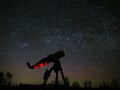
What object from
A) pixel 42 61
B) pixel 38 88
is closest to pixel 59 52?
pixel 42 61

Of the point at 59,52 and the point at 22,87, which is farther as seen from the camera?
the point at 59,52

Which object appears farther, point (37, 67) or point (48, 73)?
point (37, 67)

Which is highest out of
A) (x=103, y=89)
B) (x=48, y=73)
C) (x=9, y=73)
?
(x=48, y=73)

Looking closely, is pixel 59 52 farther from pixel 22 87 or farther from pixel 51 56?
pixel 22 87

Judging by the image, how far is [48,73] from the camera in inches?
482

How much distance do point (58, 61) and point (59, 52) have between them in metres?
0.94

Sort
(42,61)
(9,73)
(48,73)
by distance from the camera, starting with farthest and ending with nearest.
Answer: (9,73), (42,61), (48,73)

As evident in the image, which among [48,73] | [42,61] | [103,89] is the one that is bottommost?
[103,89]

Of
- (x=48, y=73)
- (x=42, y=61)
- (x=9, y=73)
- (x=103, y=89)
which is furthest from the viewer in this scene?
(x=9, y=73)

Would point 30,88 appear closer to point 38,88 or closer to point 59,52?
point 38,88

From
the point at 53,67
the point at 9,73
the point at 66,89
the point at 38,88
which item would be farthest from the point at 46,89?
the point at 9,73

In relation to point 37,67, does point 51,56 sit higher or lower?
higher

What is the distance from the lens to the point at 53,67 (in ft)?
44.3

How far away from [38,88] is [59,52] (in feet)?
13.7
